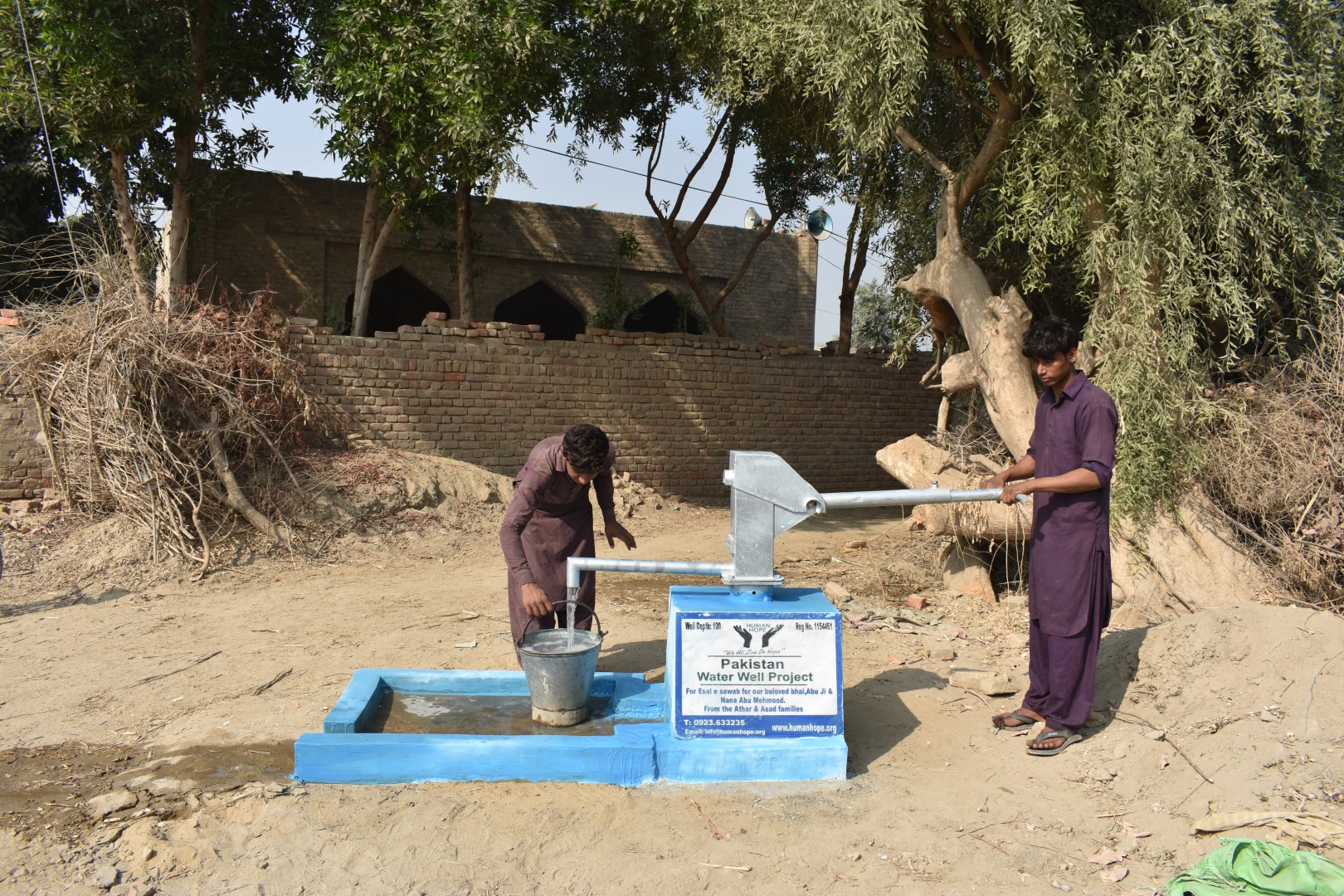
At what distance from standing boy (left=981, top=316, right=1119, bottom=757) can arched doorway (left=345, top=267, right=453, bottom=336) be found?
45.7 feet

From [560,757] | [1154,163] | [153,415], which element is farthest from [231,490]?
[1154,163]

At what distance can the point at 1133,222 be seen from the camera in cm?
596

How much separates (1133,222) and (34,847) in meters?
6.33

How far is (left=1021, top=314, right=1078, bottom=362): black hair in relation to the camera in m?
4.05

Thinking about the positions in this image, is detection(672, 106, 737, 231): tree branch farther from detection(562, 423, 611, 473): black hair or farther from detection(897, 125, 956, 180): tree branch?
detection(562, 423, 611, 473): black hair

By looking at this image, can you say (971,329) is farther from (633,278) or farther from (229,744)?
(633,278)

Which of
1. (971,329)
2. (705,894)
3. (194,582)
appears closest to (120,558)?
(194,582)

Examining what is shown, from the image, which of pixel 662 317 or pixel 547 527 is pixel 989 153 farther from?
pixel 662 317

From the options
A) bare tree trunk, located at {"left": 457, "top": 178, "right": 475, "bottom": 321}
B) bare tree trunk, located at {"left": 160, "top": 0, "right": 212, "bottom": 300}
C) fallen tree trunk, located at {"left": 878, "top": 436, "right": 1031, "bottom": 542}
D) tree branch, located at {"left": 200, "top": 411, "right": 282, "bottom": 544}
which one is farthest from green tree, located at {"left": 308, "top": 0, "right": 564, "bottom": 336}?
fallen tree trunk, located at {"left": 878, "top": 436, "right": 1031, "bottom": 542}

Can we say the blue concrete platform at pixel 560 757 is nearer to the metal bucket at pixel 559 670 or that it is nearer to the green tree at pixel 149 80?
the metal bucket at pixel 559 670

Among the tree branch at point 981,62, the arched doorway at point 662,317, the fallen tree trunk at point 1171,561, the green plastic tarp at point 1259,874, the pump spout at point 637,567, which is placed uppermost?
the tree branch at point 981,62

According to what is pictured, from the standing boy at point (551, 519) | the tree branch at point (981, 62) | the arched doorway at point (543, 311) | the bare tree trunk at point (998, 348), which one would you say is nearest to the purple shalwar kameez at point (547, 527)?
the standing boy at point (551, 519)

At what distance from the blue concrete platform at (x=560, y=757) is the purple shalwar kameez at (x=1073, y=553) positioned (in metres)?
1.06

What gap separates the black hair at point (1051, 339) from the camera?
405 centimetres
